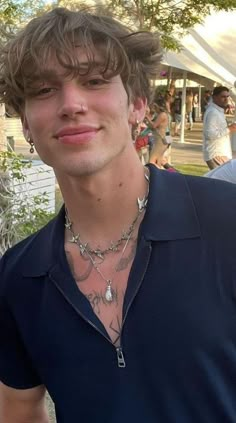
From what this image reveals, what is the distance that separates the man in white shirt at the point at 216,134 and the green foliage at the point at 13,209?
3.89 meters

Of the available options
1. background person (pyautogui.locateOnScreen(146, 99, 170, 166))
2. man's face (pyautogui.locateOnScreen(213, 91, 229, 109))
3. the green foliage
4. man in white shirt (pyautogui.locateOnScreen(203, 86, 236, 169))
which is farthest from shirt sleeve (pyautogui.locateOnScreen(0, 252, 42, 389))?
background person (pyautogui.locateOnScreen(146, 99, 170, 166))

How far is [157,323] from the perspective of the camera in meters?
1.43

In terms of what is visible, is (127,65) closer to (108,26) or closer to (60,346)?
(108,26)

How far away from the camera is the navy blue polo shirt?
4.57 ft

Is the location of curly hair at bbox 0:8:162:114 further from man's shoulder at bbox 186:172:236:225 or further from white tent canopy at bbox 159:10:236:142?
white tent canopy at bbox 159:10:236:142

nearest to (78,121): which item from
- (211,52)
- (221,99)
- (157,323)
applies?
(157,323)

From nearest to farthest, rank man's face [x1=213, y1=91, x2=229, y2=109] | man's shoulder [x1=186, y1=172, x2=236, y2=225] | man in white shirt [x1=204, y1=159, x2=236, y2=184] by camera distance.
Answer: man's shoulder [x1=186, y1=172, x2=236, y2=225], man in white shirt [x1=204, y1=159, x2=236, y2=184], man's face [x1=213, y1=91, x2=229, y2=109]

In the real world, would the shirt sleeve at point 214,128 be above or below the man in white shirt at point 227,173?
below

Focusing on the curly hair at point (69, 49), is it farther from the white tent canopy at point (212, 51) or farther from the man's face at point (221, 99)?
the white tent canopy at point (212, 51)

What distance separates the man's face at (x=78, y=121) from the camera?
1.53 m

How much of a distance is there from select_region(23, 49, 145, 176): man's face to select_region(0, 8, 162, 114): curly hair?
1.2 inches

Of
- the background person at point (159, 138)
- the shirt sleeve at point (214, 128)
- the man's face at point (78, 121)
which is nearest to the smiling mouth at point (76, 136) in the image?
the man's face at point (78, 121)

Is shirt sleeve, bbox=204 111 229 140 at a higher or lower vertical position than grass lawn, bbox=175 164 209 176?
higher

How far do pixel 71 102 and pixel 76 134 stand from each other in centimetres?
8
